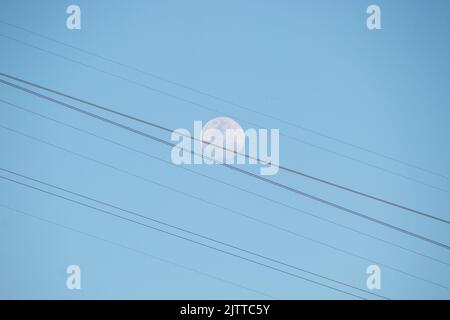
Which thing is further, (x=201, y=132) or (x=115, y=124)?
(x=115, y=124)

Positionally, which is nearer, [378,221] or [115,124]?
[378,221]
